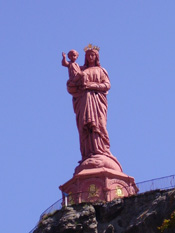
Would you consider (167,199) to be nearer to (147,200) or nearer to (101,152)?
(147,200)

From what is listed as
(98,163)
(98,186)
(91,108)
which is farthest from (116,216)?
(91,108)

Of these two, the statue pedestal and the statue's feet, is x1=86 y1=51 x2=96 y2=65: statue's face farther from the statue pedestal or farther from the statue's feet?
the statue pedestal

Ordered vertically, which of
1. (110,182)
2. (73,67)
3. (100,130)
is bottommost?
(110,182)

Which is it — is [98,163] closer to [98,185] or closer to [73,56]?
[98,185]

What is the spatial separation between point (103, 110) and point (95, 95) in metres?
0.73

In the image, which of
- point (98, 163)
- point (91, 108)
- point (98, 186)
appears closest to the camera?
point (98, 186)

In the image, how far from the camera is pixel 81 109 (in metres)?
31.0

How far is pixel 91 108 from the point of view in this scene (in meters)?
30.9

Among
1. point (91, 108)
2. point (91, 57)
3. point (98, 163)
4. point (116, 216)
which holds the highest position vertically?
point (91, 57)

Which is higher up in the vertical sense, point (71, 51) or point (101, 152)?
point (71, 51)

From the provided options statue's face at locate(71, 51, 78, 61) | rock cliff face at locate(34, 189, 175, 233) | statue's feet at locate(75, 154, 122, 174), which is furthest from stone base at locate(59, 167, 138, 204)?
statue's face at locate(71, 51, 78, 61)

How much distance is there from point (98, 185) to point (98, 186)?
47 millimetres

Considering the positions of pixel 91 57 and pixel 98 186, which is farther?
pixel 91 57

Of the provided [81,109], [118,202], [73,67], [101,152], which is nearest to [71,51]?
[73,67]
